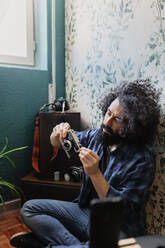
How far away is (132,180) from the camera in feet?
3.27

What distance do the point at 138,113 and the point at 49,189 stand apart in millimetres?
873

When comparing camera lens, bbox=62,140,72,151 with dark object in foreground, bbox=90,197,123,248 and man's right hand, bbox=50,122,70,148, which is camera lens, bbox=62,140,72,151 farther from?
dark object in foreground, bbox=90,197,123,248

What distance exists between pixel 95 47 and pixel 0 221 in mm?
1553

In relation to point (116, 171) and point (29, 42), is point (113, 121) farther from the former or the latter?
point (29, 42)

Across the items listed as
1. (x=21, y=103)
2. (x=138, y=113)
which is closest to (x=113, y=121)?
(x=138, y=113)

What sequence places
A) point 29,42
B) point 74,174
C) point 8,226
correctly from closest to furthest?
point 74,174 < point 8,226 < point 29,42

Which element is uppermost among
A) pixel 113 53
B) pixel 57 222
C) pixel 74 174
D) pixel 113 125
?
pixel 113 53

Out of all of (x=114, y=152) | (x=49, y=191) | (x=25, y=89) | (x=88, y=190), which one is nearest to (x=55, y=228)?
(x=88, y=190)

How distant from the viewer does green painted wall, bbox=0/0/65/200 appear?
5.62 feet

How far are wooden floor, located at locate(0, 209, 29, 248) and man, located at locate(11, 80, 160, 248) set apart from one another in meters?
0.23

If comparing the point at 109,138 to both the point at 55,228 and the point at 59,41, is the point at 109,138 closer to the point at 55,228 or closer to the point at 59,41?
the point at 55,228

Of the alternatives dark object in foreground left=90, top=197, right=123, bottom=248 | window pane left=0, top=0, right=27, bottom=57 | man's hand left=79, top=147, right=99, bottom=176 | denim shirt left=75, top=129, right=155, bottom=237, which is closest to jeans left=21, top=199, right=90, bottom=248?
denim shirt left=75, top=129, right=155, bottom=237

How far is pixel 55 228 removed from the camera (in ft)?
3.80

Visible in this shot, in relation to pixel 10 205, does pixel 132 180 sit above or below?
above
